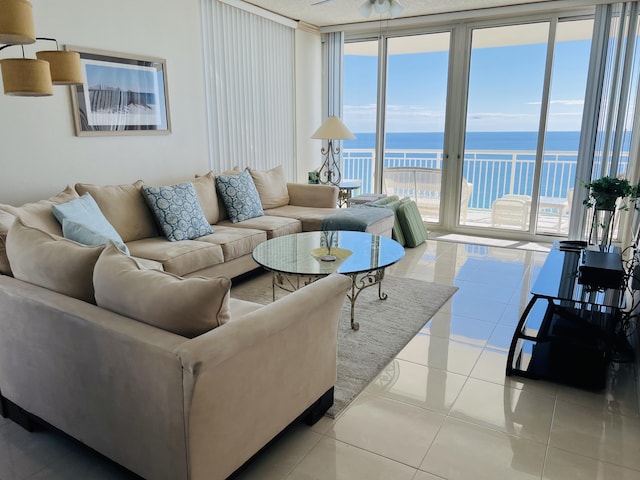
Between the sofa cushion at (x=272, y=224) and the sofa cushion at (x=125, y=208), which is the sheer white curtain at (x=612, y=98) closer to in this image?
the sofa cushion at (x=272, y=224)

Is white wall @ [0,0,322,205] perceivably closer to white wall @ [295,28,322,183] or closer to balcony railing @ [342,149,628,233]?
white wall @ [295,28,322,183]

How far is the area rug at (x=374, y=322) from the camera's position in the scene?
2.48 meters

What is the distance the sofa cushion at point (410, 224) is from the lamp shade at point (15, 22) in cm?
397

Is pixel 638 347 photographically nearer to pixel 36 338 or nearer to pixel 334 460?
pixel 334 460

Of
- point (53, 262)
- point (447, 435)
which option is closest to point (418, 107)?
point (447, 435)

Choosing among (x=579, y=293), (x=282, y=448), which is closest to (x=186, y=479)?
(x=282, y=448)

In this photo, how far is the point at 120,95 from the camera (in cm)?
385

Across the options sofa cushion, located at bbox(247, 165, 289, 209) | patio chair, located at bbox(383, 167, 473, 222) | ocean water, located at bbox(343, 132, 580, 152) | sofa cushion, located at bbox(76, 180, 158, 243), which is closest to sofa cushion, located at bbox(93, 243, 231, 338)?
sofa cushion, located at bbox(76, 180, 158, 243)

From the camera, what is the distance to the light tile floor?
1803 mm

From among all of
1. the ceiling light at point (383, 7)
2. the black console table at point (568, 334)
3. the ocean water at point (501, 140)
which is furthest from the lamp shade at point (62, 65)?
the ocean water at point (501, 140)

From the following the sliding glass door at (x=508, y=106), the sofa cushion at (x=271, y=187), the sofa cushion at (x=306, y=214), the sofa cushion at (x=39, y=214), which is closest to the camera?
the sofa cushion at (x=39, y=214)

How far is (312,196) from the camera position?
520 cm

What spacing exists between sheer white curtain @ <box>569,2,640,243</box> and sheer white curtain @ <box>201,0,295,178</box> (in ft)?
11.5

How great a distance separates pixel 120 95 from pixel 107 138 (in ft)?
1.27
